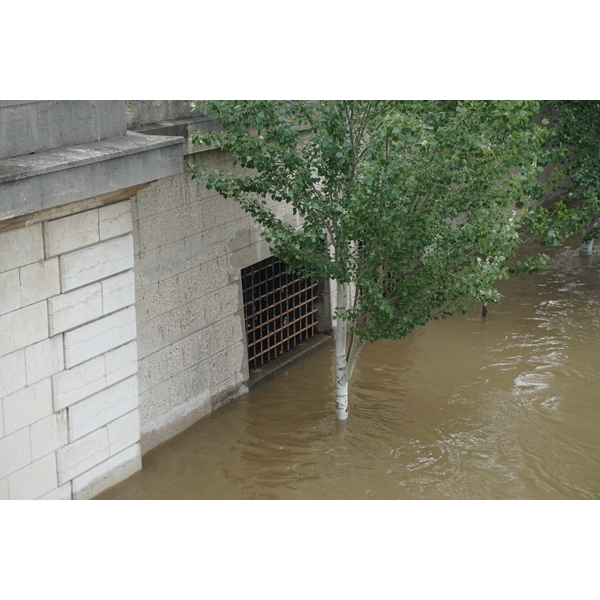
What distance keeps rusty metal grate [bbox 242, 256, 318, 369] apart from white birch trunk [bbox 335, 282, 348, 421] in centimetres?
155

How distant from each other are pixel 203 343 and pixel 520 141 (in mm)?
3864

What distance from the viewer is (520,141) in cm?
769

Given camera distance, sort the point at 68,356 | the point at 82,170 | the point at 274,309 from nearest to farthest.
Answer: the point at 82,170 < the point at 68,356 < the point at 274,309

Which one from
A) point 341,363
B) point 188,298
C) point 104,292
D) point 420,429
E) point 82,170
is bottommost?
point 420,429

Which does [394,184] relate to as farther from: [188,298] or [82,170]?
[188,298]

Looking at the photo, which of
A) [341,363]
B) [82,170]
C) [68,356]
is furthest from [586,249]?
[82,170]

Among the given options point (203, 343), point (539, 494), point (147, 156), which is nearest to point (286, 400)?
point (203, 343)

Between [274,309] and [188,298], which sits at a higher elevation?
[188,298]

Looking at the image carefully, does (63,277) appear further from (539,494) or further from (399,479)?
(539,494)

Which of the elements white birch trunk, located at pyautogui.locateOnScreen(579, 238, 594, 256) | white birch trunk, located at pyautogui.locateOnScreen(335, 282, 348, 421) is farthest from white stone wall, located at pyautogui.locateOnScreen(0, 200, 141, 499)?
white birch trunk, located at pyautogui.locateOnScreen(579, 238, 594, 256)

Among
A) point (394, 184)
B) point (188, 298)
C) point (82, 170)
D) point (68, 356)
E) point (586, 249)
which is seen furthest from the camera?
point (586, 249)

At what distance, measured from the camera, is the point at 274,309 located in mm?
10438

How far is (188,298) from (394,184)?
272 centimetres

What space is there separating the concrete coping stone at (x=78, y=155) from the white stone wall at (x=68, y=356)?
1.75 feet
